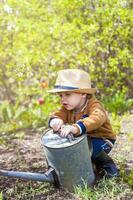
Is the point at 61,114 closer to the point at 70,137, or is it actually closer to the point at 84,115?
the point at 84,115

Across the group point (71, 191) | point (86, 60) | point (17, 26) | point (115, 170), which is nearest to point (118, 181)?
point (115, 170)

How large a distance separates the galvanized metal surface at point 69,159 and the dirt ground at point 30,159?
123 millimetres

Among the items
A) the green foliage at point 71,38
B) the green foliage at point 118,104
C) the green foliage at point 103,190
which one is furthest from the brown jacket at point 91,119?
the green foliage at point 118,104

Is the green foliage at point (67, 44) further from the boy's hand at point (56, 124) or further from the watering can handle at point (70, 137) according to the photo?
the watering can handle at point (70, 137)

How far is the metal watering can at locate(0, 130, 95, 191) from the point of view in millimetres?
3266

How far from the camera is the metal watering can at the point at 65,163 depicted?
327 cm

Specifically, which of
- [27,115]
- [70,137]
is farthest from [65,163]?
[27,115]

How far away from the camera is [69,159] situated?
10.8 feet

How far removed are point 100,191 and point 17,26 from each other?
3.63 m

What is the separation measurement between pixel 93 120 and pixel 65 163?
363 millimetres

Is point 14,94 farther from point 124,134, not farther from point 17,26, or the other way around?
point 124,134

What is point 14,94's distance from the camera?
911 cm

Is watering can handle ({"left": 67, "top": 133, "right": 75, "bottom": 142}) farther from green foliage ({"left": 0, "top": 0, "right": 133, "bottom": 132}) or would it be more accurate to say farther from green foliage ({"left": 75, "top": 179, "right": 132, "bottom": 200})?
green foliage ({"left": 0, "top": 0, "right": 133, "bottom": 132})

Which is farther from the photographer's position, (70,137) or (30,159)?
(30,159)
